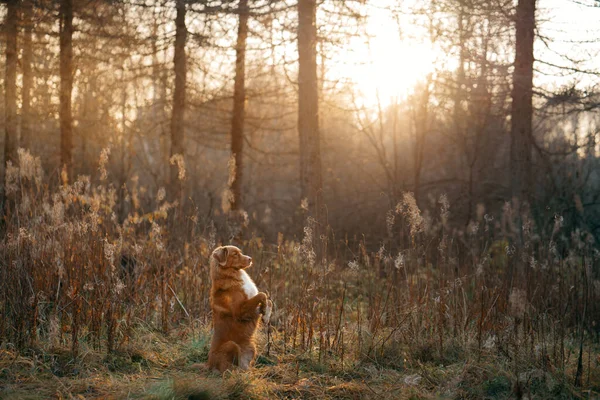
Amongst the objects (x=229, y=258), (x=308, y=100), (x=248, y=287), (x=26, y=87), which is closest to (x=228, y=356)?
(x=248, y=287)

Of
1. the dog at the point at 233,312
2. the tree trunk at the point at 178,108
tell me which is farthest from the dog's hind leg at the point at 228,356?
the tree trunk at the point at 178,108

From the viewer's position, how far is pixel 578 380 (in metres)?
4.98

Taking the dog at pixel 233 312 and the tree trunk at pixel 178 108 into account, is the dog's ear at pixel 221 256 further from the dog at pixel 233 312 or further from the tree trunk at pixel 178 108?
the tree trunk at pixel 178 108

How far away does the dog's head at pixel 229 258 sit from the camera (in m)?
5.30

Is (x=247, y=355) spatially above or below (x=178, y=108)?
below

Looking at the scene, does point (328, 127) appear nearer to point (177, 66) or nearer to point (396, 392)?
point (177, 66)

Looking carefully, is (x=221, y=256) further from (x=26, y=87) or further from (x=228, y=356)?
(x=26, y=87)

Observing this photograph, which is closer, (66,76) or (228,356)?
(228,356)

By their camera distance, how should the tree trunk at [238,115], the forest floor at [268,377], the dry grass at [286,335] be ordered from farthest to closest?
the tree trunk at [238,115]
the dry grass at [286,335]
the forest floor at [268,377]

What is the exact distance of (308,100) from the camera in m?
11.4

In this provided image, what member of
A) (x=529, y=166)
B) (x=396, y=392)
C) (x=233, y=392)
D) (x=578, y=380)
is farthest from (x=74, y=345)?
(x=529, y=166)

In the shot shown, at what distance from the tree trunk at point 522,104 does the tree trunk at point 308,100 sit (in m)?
3.46

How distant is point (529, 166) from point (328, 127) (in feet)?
37.3

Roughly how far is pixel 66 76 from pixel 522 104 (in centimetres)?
996
